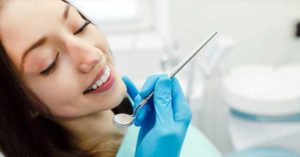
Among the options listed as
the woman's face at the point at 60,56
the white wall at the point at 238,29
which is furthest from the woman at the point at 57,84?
the white wall at the point at 238,29

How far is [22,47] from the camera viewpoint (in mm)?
630

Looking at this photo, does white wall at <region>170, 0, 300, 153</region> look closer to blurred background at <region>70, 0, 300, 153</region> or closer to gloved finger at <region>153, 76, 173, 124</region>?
blurred background at <region>70, 0, 300, 153</region>

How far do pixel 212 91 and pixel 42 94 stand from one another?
1074mm

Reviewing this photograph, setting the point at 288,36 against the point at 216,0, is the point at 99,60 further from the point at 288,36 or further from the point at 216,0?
the point at 288,36

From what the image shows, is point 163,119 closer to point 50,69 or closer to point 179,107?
point 179,107

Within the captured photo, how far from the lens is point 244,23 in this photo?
62.2 inches

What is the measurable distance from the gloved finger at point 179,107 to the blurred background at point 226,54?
48 cm

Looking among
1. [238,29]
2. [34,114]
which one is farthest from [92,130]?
[238,29]

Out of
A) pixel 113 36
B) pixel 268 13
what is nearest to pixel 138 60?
pixel 113 36

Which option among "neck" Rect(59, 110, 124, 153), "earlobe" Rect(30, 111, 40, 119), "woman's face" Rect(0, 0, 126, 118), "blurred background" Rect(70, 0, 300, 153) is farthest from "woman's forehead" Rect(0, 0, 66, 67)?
"blurred background" Rect(70, 0, 300, 153)

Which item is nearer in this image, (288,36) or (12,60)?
(12,60)

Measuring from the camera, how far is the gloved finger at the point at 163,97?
0.67 metres

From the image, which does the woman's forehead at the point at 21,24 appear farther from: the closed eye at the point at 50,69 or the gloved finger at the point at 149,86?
the gloved finger at the point at 149,86

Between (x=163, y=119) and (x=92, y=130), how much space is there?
0.24 meters
